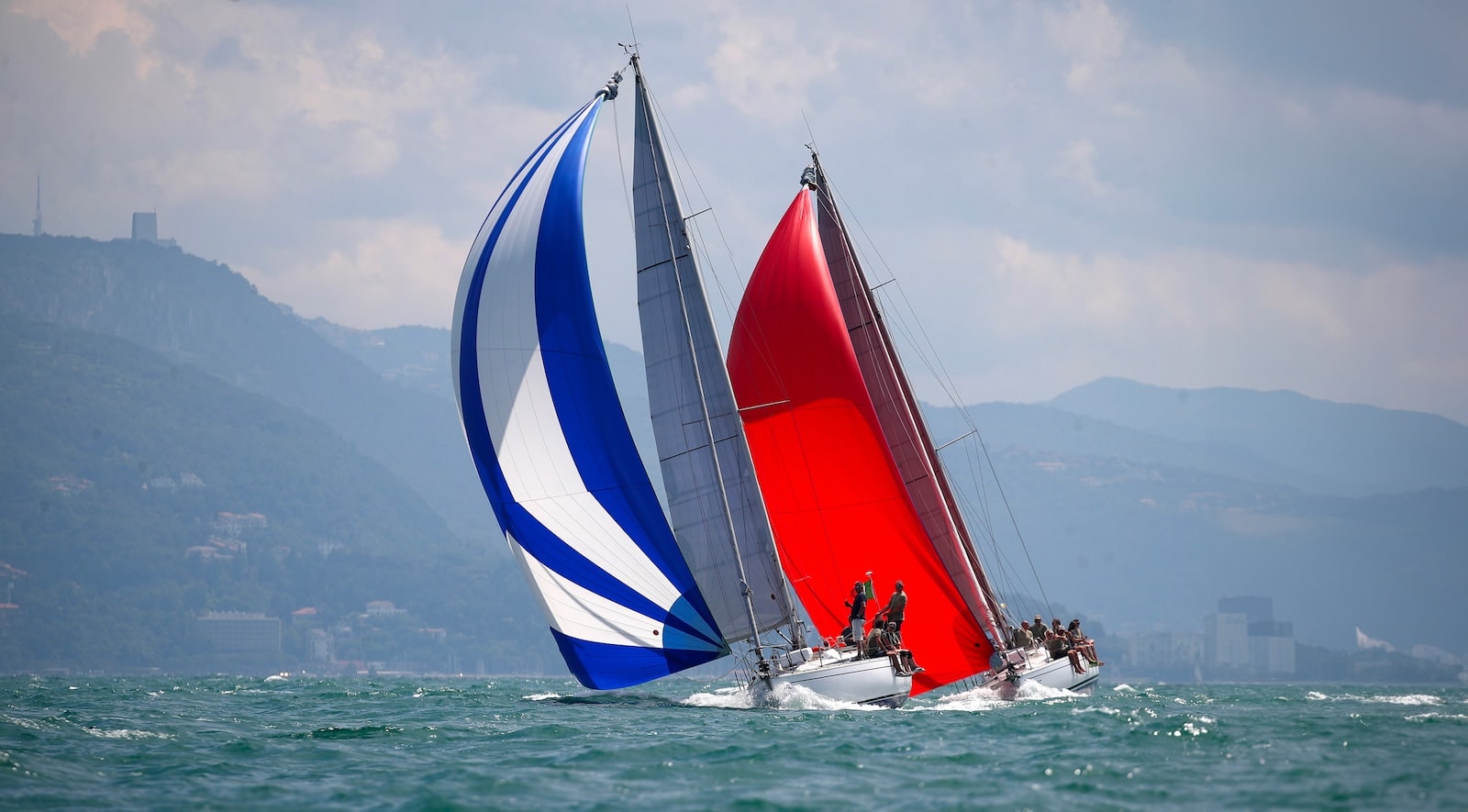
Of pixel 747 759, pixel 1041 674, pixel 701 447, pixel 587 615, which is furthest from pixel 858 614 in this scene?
pixel 747 759

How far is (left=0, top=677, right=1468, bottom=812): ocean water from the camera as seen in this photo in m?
14.9

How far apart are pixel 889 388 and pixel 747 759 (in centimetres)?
1142

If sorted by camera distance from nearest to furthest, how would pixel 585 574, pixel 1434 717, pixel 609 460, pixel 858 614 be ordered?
pixel 585 574
pixel 609 460
pixel 858 614
pixel 1434 717

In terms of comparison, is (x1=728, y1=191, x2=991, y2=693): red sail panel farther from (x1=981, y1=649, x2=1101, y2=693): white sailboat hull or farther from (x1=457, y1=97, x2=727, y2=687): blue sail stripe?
(x1=457, y1=97, x2=727, y2=687): blue sail stripe

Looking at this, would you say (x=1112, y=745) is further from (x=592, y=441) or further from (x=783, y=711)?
(x=592, y=441)

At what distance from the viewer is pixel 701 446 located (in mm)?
23531

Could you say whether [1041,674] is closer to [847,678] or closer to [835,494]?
Result: [835,494]

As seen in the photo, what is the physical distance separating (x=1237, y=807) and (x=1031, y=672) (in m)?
12.2

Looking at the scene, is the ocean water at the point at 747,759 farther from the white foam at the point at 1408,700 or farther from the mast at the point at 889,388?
the white foam at the point at 1408,700

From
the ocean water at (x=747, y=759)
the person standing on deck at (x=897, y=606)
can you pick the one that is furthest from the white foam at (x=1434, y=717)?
the person standing on deck at (x=897, y=606)

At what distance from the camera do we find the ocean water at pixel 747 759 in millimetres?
14945

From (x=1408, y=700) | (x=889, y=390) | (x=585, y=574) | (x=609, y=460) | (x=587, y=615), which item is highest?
(x=889, y=390)

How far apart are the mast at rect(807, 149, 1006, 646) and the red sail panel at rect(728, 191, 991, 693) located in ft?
2.91

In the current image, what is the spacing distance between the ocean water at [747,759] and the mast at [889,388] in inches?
129
